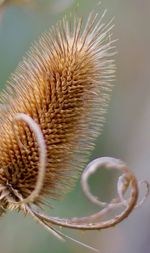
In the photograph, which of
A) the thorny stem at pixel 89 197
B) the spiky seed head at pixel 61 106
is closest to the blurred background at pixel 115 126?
the spiky seed head at pixel 61 106

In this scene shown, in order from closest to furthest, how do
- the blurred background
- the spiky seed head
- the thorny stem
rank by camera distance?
the thorny stem → the spiky seed head → the blurred background

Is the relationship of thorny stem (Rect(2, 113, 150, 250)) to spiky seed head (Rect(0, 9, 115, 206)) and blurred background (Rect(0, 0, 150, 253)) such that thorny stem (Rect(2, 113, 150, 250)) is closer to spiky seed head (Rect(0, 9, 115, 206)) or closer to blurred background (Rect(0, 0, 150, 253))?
spiky seed head (Rect(0, 9, 115, 206))

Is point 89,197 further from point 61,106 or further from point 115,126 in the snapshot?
point 115,126

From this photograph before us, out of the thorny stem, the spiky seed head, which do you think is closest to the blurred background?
the spiky seed head

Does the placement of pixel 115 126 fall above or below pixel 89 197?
above

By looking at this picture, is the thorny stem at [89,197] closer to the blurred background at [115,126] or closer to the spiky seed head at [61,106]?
the spiky seed head at [61,106]

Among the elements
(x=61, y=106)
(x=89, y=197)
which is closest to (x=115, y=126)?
(x=61, y=106)

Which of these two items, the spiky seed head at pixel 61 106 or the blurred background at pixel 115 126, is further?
the blurred background at pixel 115 126
